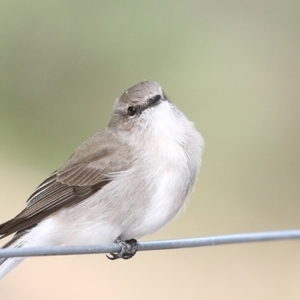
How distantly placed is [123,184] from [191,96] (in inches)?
117

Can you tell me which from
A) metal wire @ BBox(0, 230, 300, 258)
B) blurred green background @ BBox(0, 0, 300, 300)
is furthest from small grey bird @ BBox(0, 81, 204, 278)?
blurred green background @ BBox(0, 0, 300, 300)

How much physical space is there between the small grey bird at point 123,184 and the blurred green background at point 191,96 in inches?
71.2

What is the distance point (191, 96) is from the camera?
5711mm

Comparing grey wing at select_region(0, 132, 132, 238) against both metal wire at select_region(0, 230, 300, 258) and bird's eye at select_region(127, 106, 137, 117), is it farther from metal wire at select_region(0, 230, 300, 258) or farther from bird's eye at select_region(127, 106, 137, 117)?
metal wire at select_region(0, 230, 300, 258)

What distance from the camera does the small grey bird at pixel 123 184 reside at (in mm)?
2775

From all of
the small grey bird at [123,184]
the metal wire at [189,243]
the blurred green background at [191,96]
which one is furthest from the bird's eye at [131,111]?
the blurred green background at [191,96]

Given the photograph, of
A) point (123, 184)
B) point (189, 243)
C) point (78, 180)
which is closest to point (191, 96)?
point (78, 180)

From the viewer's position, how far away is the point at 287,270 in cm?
482

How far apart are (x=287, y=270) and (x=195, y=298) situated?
26.5 inches

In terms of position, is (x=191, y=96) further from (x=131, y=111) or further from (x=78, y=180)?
(x=78, y=180)

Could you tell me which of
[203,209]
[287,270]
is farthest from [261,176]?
[287,270]

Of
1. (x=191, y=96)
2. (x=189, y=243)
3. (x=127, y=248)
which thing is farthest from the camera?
(x=191, y=96)

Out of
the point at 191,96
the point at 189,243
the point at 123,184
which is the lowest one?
the point at 189,243

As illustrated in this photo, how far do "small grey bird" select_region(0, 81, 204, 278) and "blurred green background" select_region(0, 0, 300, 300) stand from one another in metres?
1.81
